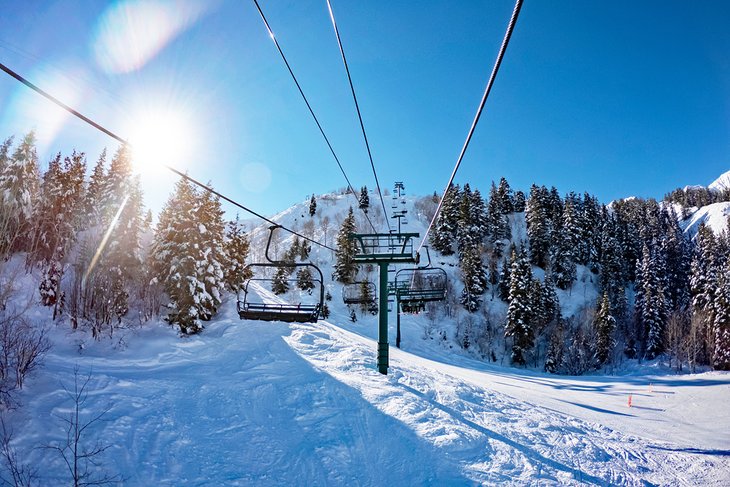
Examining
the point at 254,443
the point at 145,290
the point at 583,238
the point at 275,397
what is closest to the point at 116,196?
the point at 145,290

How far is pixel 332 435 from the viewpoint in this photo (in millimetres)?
10523

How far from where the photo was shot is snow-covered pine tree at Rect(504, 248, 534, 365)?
49.4 metres

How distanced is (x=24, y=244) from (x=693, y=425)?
179 feet

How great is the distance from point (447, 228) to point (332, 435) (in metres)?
68.2

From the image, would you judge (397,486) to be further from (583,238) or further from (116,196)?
(583,238)

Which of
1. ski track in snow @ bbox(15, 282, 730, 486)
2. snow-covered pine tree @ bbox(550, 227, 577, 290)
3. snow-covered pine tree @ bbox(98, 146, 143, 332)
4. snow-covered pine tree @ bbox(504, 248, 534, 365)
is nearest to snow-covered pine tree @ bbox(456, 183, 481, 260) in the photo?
snow-covered pine tree @ bbox(550, 227, 577, 290)

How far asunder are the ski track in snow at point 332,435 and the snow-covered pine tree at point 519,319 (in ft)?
123

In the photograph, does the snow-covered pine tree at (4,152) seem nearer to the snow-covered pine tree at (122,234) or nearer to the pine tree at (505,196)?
the snow-covered pine tree at (122,234)

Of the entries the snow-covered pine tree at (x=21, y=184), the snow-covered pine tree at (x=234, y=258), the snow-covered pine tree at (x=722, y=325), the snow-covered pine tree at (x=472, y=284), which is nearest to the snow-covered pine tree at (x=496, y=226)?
the snow-covered pine tree at (x=472, y=284)

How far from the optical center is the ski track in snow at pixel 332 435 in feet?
28.9

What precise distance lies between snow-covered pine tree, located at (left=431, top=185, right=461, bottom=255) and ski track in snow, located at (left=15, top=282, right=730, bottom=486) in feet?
196

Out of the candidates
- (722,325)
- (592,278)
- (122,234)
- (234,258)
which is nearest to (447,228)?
(592,278)

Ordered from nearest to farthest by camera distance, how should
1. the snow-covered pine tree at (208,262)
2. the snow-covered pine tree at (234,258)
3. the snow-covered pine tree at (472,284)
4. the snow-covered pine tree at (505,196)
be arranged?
the snow-covered pine tree at (208,262)
the snow-covered pine tree at (234,258)
the snow-covered pine tree at (472,284)
the snow-covered pine tree at (505,196)

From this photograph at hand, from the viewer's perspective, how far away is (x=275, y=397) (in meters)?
13.6
